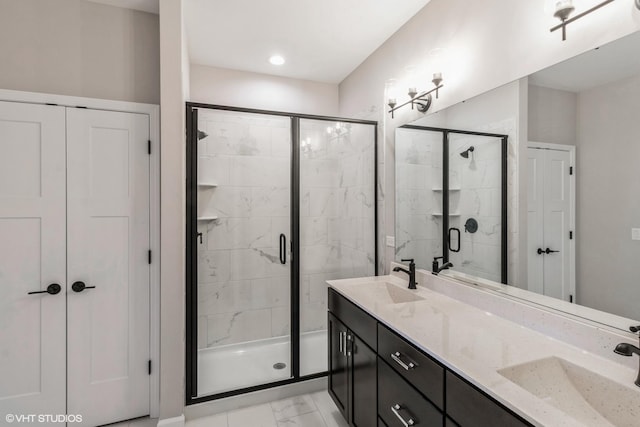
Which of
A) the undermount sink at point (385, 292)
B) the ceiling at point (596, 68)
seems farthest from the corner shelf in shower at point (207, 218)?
the ceiling at point (596, 68)

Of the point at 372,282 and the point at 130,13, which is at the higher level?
the point at 130,13

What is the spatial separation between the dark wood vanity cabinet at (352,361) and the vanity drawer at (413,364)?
11 centimetres

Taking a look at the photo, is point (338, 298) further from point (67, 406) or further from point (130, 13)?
point (130, 13)

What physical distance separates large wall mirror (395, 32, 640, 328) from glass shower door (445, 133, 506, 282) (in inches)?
0.4

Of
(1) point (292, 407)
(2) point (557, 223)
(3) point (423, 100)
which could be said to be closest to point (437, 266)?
(2) point (557, 223)

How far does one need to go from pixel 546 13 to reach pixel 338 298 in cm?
188

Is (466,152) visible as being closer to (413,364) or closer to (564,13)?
(564,13)

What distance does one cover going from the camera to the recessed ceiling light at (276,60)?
2.92 metres

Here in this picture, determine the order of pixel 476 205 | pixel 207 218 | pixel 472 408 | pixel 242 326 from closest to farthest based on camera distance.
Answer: pixel 472 408 < pixel 476 205 < pixel 207 218 < pixel 242 326

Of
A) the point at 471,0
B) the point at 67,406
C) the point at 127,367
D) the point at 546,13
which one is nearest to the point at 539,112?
the point at 546,13

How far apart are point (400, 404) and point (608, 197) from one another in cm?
123

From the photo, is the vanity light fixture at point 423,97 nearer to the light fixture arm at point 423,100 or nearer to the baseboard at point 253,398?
the light fixture arm at point 423,100

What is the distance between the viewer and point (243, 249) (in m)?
2.78

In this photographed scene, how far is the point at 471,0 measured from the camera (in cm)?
182
